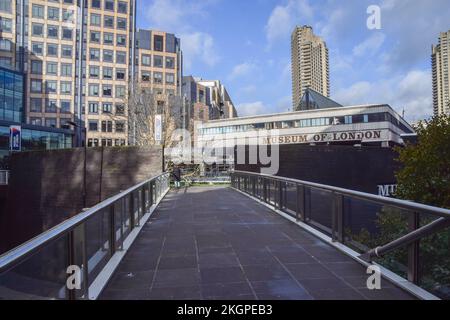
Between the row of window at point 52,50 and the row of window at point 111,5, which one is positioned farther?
the row of window at point 111,5

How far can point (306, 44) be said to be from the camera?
269 ft

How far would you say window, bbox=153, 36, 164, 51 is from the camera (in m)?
72.1

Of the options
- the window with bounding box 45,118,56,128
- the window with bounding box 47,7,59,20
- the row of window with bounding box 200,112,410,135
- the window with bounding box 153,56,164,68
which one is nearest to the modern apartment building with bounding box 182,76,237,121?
the row of window with bounding box 200,112,410,135

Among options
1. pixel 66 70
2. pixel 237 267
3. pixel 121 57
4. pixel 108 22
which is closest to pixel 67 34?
pixel 66 70

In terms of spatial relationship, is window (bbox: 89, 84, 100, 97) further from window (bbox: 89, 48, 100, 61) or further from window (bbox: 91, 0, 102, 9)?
window (bbox: 91, 0, 102, 9)

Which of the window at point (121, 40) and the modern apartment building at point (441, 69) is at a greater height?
the window at point (121, 40)

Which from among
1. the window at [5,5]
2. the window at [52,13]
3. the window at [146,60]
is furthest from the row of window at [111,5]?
the window at [5,5]

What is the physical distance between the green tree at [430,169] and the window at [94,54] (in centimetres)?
6408

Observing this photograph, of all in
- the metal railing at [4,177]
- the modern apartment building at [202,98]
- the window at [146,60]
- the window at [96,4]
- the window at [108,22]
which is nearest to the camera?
the metal railing at [4,177]

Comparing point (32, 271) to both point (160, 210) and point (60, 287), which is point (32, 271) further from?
point (160, 210)

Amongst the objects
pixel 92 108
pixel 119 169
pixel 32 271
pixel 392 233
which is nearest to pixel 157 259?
pixel 32 271

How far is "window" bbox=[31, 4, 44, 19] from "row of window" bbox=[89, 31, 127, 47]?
8.16 m

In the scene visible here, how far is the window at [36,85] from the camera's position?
60.3 metres

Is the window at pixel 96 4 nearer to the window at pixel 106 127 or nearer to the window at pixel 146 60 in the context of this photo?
the window at pixel 146 60
